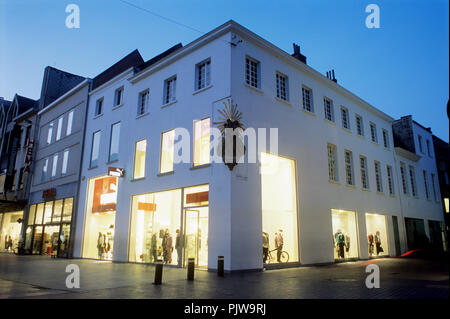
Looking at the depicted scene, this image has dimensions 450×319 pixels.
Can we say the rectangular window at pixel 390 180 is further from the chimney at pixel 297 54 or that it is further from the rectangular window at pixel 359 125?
the chimney at pixel 297 54

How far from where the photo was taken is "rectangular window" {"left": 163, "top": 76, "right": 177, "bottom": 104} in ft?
59.0

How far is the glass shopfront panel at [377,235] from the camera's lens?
71.9 ft

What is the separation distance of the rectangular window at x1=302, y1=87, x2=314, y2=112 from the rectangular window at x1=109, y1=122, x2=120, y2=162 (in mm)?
12042

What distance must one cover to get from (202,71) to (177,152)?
14.4ft

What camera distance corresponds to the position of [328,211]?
18422mm

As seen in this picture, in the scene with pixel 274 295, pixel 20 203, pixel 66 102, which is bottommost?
pixel 274 295

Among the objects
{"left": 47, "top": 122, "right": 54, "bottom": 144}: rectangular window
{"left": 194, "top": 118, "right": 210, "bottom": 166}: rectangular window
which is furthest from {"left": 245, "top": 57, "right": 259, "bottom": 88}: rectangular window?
{"left": 47, "top": 122, "right": 54, "bottom": 144}: rectangular window

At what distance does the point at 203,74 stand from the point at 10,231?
95.6 ft

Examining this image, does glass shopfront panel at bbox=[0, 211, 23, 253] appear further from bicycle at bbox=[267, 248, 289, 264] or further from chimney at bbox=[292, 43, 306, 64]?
chimney at bbox=[292, 43, 306, 64]

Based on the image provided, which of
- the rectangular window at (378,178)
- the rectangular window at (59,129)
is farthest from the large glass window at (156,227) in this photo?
the rectangular window at (378,178)

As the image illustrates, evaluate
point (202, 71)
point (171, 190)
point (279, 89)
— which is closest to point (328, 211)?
point (279, 89)

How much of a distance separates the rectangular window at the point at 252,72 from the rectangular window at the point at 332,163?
7.14 metres

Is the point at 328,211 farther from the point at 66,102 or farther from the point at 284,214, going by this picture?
the point at 66,102

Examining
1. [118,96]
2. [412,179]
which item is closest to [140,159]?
[118,96]
